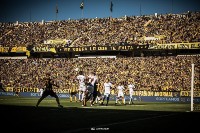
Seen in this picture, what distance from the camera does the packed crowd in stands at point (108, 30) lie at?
54.3m

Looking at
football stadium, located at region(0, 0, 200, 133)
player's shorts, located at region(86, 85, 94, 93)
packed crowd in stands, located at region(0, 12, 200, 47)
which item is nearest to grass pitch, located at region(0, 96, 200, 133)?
player's shorts, located at region(86, 85, 94, 93)

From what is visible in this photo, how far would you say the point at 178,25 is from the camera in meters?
55.3

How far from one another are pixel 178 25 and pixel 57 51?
19.7 m

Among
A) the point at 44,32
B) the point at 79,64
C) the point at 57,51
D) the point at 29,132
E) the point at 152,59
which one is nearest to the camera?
the point at 29,132

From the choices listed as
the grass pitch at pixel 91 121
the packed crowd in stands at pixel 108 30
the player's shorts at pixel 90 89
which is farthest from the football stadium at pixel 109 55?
the grass pitch at pixel 91 121

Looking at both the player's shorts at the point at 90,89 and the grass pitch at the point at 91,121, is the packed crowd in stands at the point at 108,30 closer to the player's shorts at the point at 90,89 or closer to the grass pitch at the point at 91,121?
the player's shorts at the point at 90,89

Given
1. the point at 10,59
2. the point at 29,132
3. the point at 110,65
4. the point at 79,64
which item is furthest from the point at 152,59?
the point at 29,132

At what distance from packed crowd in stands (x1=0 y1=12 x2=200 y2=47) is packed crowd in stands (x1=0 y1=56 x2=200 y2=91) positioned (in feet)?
9.73

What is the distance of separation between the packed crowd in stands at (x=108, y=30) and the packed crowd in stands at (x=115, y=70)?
117 inches

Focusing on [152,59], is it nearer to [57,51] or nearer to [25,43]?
[57,51]

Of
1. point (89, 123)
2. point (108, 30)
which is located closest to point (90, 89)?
point (89, 123)

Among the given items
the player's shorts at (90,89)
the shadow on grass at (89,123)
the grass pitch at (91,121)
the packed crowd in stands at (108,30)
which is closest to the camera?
the shadow on grass at (89,123)

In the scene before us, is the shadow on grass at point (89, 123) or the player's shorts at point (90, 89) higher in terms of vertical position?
the player's shorts at point (90, 89)

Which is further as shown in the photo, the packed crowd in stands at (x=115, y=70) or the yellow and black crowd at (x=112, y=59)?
the yellow and black crowd at (x=112, y=59)
